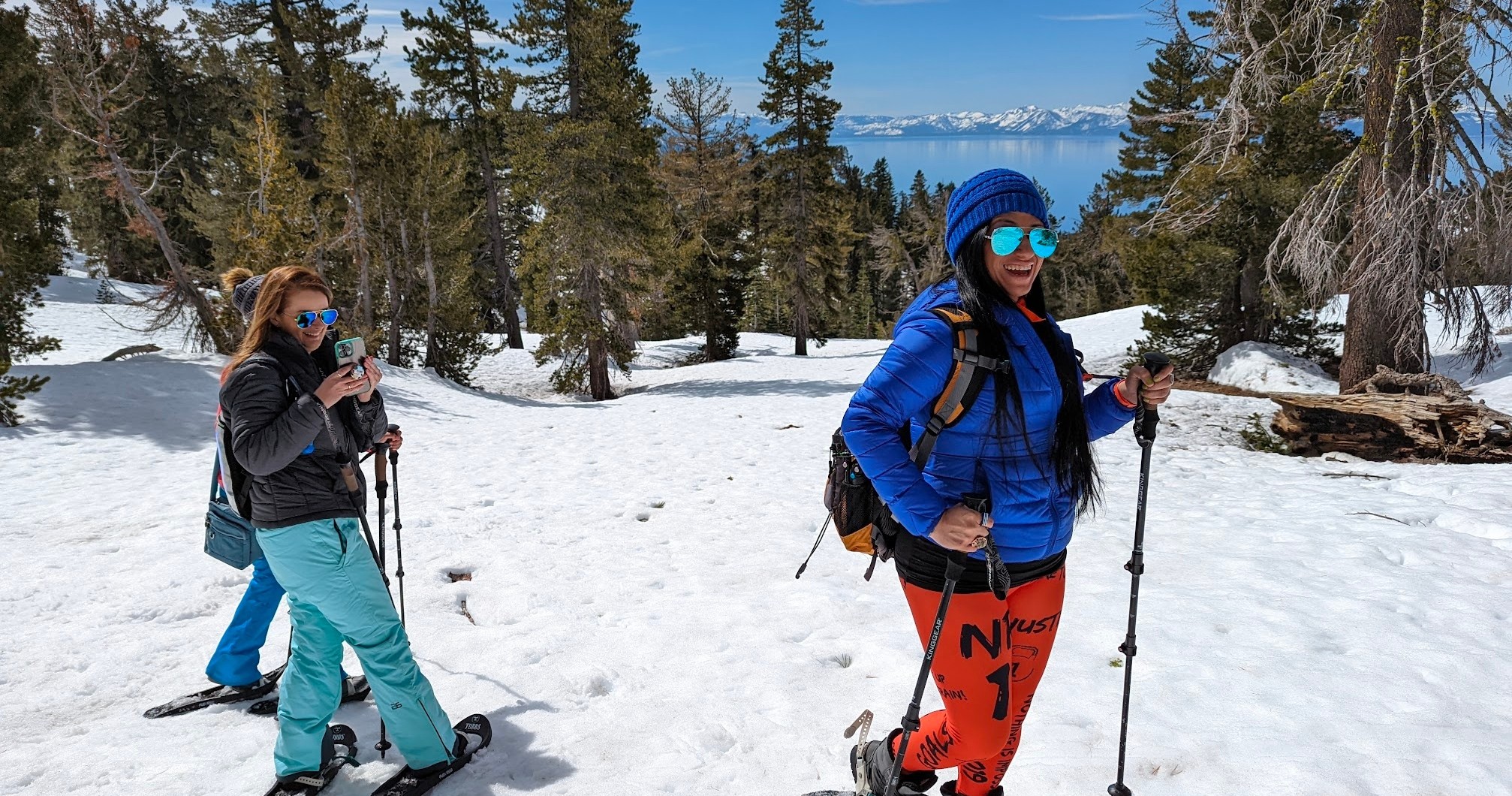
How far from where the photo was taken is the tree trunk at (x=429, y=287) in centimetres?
2055

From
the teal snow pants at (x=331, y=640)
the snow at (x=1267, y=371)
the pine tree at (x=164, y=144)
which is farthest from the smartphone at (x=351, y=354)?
the pine tree at (x=164, y=144)

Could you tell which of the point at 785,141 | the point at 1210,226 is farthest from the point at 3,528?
the point at 785,141

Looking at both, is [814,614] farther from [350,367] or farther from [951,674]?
[350,367]

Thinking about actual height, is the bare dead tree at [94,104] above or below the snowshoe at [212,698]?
above

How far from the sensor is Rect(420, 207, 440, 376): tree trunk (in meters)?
20.5

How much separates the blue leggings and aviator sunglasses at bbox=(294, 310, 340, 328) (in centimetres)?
159

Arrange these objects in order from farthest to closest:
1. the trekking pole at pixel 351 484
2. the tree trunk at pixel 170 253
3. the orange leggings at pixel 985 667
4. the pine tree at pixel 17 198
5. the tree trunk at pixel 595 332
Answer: the tree trunk at pixel 595 332, the tree trunk at pixel 170 253, the pine tree at pixel 17 198, the trekking pole at pixel 351 484, the orange leggings at pixel 985 667

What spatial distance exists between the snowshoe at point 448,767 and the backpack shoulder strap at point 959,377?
109 inches

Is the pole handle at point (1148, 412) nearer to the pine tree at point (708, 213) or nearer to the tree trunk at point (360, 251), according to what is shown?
the tree trunk at point (360, 251)

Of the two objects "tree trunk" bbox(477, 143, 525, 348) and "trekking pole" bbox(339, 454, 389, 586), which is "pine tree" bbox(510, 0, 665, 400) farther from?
"trekking pole" bbox(339, 454, 389, 586)

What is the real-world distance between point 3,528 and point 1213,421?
46.3 feet

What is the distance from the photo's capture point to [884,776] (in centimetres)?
289

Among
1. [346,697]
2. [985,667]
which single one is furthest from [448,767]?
[985,667]

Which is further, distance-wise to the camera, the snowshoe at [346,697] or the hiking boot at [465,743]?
the snowshoe at [346,697]
